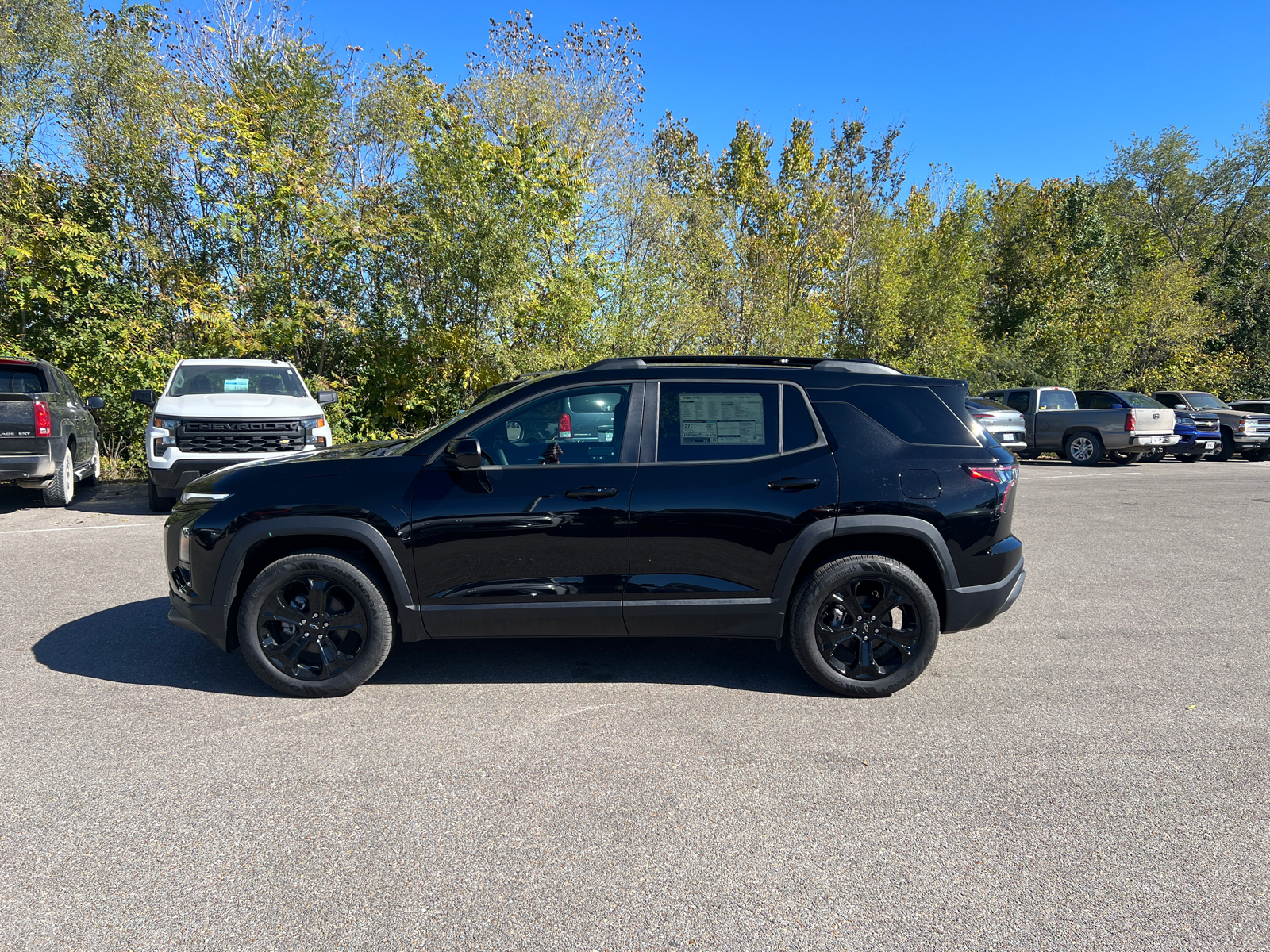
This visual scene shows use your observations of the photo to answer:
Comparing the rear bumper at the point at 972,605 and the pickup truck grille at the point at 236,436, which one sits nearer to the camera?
the rear bumper at the point at 972,605

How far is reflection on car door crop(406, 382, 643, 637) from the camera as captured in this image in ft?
13.9

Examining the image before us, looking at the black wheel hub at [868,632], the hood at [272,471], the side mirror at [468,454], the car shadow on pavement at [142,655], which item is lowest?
the car shadow on pavement at [142,655]

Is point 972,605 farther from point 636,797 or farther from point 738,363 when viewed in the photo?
point 636,797

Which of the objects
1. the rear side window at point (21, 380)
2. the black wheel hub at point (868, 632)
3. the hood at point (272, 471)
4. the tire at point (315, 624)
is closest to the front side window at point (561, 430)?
the hood at point (272, 471)

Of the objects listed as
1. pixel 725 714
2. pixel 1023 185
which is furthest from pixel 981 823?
pixel 1023 185

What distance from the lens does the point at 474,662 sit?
192 inches

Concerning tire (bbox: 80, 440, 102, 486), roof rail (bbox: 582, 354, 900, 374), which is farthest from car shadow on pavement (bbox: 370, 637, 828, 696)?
tire (bbox: 80, 440, 102, 486)

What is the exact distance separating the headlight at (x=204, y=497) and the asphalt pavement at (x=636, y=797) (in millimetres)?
990

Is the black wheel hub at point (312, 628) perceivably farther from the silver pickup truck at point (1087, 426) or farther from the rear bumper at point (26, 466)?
the silver pickup truck at point (1087, 426)

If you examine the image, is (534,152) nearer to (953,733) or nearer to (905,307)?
(953,733)

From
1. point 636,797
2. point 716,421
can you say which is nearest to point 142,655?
point 636,797

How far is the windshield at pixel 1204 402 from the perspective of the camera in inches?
888

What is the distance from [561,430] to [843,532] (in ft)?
5.21

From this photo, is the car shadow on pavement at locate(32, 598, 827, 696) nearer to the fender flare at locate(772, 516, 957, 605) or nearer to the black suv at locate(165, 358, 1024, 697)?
the black suv at locate(165, 358, 1024, 697)
